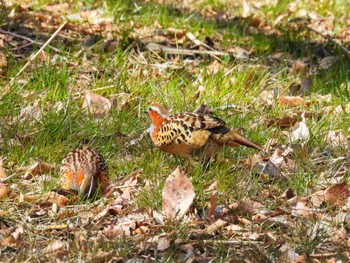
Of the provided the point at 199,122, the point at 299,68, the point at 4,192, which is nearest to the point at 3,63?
the point at 4,192

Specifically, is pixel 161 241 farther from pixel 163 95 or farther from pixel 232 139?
pixel 163 95

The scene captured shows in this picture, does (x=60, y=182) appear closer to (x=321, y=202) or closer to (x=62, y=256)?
(x=62, y=256)

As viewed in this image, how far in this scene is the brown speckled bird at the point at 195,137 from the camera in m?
5.55

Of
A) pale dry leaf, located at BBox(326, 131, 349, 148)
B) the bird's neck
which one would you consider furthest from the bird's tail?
pale dry leaf, located at BBox(326, 131, 349, 148)

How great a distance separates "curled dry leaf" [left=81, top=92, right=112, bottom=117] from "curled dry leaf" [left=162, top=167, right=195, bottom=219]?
1.58 m

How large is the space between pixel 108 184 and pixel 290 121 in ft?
6.16

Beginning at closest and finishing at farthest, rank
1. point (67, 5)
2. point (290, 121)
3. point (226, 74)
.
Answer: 1. point (290, 121)
2. point (226, 74)
3. point (67, 5)

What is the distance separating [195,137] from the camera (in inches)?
219

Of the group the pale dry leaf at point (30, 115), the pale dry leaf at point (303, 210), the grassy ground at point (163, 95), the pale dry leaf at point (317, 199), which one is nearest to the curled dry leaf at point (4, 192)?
the grassy ground at point (163, 95)

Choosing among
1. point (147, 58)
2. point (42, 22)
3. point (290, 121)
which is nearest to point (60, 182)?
point (290, 121)

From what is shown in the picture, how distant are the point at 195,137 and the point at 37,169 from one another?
1.11 m

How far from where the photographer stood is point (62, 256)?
175 inches

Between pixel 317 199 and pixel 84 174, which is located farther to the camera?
pixel 317 199

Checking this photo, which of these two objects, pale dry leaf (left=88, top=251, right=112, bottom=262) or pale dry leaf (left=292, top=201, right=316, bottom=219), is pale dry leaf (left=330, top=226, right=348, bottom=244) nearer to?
pale dry leaf (left=292, top=201, right=316, bottom=219)
